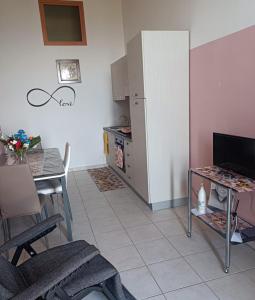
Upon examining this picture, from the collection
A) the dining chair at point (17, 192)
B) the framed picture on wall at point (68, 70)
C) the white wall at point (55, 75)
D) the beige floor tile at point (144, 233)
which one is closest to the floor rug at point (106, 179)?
the white wall at point (55, 75)

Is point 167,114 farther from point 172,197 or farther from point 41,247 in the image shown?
point 41,247

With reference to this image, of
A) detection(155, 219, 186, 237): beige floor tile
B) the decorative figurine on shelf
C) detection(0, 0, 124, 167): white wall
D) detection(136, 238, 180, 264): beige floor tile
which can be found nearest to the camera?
detection(136, 238, 180, 264): beige floor tile

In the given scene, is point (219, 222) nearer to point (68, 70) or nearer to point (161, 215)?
point (161, 215)

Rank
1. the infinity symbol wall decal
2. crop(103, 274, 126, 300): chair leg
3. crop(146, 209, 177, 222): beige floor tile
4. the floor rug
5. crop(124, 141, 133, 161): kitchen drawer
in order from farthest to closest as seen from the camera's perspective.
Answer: the infinity symbol wall decal
the floor rug
crop(124, 141, 133, 161): kitchen drawer
crop(146, 209, 177, 222): beige floor tile
crop(103, 274, 126, 300): chair leg

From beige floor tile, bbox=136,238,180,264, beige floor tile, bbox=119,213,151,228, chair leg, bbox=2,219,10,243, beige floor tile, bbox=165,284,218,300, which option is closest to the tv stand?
beige floor tile, bbox=165,284,218,300

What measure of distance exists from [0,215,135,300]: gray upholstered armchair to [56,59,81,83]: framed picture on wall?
3.44 m

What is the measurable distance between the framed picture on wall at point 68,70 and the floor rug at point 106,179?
68.0 inches

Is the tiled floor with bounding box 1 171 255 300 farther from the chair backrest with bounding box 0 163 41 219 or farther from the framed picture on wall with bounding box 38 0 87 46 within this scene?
the framed picture on wall with bounding box 38 0 87 46

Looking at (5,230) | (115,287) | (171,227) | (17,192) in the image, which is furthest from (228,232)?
A: (5,230)

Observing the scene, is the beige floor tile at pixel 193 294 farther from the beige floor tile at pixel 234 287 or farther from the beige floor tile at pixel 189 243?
the beige floor tile at pixel 189 243

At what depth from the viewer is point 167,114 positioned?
2848mm

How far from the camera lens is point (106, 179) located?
4324 millimetres

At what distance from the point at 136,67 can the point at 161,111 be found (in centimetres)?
57

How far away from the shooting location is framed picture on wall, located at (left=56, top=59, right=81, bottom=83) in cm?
456
